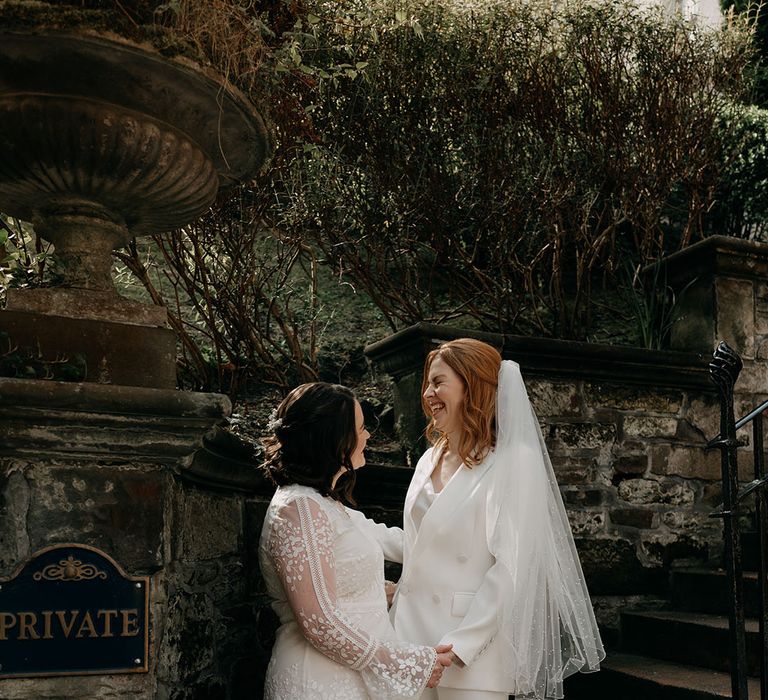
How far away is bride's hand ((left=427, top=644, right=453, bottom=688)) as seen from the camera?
2.71 meters

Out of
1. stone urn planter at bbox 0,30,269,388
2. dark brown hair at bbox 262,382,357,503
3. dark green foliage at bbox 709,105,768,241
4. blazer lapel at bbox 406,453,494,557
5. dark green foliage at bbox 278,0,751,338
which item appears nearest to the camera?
stone urn planter at bbox 0,30,269,388

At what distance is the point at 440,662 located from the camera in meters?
2.80

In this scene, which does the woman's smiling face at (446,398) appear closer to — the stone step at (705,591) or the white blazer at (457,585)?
the white blazer at (457,585)

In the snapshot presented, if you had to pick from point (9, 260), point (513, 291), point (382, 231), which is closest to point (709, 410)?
point (513, 291)

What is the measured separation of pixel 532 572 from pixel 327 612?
869mm

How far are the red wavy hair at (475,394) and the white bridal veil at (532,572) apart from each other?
0.23 feet

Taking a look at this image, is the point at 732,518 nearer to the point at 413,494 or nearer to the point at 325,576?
the point at 413,494

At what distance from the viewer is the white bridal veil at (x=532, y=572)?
3023mm

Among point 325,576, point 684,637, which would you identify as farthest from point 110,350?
point 684,637

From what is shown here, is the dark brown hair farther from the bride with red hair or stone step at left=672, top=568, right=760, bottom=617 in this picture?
stone step at left=672, top=568, right=760, bottom=617

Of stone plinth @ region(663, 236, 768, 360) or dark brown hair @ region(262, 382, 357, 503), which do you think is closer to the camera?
dark brown hair @ region(262, 382, 357, 503)

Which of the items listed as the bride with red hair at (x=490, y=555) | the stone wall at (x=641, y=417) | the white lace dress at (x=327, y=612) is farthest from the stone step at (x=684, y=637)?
the white lace dress at (x=327, y=612)

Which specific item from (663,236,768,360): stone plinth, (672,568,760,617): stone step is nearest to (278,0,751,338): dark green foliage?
(663,236,768,360): stone plinth

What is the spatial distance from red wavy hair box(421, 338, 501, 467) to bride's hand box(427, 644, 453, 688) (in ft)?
2.24
